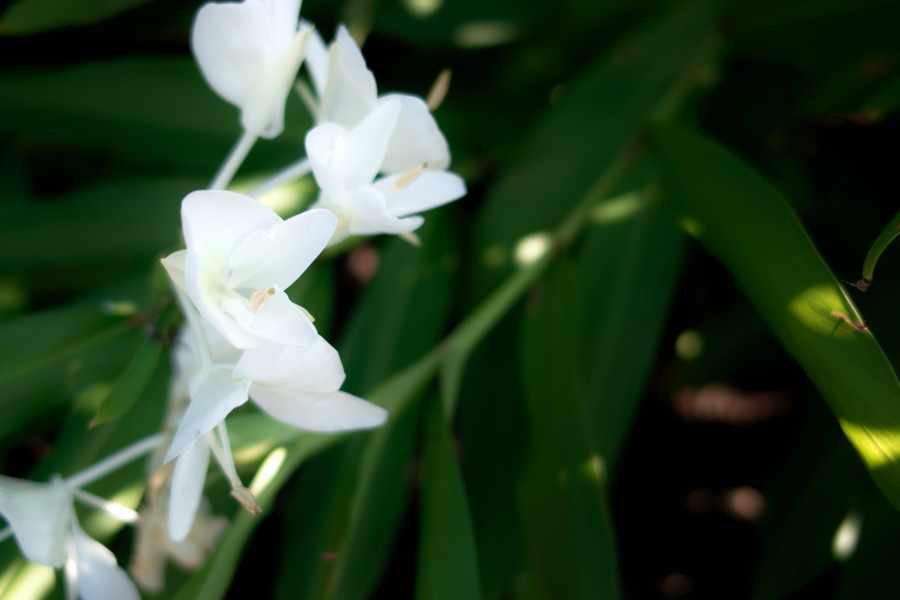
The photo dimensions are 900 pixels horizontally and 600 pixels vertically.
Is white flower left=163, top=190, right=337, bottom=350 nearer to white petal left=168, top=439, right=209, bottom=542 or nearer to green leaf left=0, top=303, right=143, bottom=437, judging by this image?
white petal left=168, top=439, right=209, bottom=542

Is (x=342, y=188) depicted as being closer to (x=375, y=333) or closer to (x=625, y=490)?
(x=375, y=333)

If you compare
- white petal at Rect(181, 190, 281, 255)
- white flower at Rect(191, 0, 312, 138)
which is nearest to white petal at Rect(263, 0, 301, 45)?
white flower at Rect(191, 0, 312, 138)

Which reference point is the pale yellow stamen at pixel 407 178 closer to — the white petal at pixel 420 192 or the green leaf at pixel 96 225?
the white petal at pixel 420 192

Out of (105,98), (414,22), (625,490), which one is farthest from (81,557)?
(625,490)

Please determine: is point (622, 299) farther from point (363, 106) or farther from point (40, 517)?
point (40, 517)

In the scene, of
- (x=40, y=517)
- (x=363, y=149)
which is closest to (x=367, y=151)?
(x=363, y=149)
